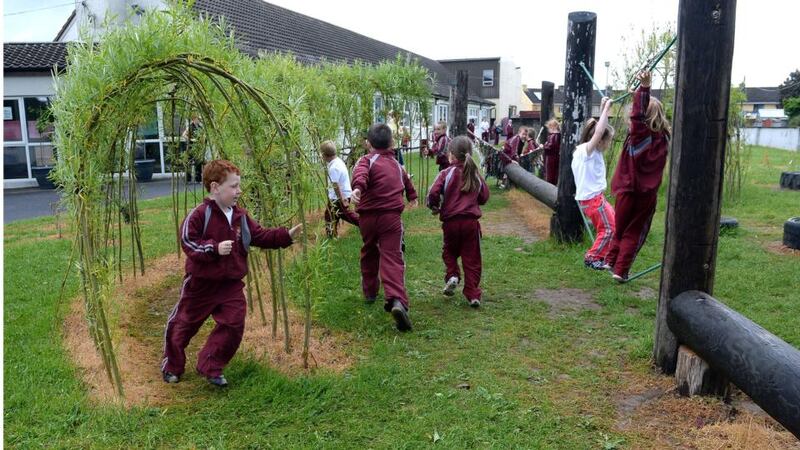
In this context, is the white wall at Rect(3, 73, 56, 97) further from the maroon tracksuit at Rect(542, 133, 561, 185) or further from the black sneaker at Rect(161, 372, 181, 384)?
the black sneaker at Rect(161, 372, 181, 384)

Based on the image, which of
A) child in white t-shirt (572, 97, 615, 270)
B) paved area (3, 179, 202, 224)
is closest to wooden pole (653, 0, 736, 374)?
child in white t-shirt (572, 97, 615, 270)

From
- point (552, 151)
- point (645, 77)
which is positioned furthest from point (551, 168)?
point (645, 77)

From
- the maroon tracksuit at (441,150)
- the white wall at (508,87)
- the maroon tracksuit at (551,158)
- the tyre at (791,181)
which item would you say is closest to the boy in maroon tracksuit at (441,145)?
the maroon tracksuit at (441,150)

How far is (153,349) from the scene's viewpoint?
5.28 m

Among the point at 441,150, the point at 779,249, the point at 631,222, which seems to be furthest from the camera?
the point at 441,150

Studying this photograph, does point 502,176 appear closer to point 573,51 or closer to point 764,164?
point 573,51

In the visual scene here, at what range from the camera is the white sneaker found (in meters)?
6.57

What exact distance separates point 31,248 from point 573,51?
8.44 m

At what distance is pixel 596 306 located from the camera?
20.7 feet

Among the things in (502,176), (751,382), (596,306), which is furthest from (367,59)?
(751,382)

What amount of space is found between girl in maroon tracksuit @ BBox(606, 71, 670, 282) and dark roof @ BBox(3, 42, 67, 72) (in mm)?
17413

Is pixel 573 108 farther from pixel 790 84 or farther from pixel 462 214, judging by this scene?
pixel 790 84

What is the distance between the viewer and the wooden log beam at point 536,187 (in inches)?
421

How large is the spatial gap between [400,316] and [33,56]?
19945 millimetres
